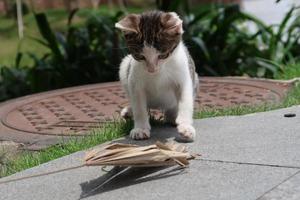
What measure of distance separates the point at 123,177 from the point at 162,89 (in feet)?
3.21

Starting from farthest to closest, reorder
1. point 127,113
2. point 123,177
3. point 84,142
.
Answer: point 127,113, point 84,142, point 123,177

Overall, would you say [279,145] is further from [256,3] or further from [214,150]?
[256,3]

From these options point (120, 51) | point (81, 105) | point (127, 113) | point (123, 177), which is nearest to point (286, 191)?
point (123, 177)

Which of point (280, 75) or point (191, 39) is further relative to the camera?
point (191, 39)

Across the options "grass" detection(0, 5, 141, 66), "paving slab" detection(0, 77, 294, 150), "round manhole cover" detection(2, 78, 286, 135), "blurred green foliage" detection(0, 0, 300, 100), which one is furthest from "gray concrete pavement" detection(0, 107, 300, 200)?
"grass" detection(0, 5, 141, 66)

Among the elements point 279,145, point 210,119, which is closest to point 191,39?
point 210,119

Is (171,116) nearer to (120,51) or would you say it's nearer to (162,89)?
(162,89)

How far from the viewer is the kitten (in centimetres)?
366

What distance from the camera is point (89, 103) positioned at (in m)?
5.50

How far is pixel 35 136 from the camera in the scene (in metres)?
4.46

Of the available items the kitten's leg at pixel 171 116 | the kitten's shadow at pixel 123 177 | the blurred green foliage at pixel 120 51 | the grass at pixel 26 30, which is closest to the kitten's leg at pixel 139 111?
the kitten's leg at pixel 171 116

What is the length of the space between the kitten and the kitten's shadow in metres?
0.56

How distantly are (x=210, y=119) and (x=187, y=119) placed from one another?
450mm

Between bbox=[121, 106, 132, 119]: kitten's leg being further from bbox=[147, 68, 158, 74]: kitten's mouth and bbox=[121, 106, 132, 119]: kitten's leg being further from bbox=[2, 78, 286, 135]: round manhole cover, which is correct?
bbox=[147, 68, 158, 74]: kitten's mouth
